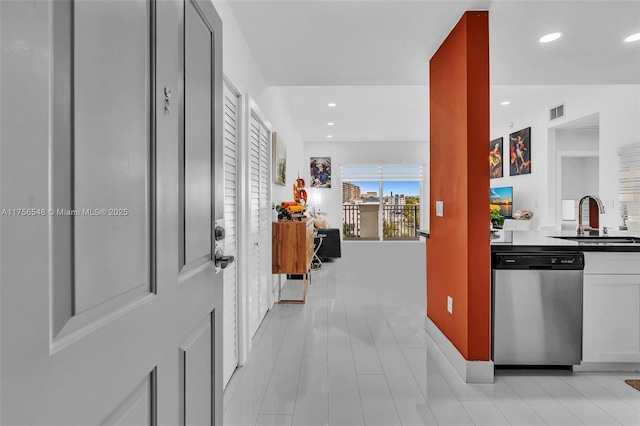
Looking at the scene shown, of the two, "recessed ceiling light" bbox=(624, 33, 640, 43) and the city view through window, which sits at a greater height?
"recessed ceiling light" bbox=(624, 33, 640, 43)

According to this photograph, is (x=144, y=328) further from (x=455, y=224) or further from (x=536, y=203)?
(x=536, y=203)

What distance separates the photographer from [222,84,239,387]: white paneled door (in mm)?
2391

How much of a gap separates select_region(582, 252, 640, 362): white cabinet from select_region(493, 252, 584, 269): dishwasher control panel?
0.34 ft

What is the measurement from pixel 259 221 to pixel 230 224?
0.94 meters

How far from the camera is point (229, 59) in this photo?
2385mm

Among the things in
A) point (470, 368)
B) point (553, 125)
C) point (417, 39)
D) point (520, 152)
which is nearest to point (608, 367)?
Answer: point (470, 368)

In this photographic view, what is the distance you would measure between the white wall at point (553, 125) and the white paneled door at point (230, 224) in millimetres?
4226

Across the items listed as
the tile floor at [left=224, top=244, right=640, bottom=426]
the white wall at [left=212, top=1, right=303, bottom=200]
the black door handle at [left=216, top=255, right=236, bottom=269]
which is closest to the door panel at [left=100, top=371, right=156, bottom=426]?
the black door handle at [left=216, top=255, right=236, bottom=269]

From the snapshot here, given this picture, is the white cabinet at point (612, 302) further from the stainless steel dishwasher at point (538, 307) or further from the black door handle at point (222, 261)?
the black door handle at point (222, 261)

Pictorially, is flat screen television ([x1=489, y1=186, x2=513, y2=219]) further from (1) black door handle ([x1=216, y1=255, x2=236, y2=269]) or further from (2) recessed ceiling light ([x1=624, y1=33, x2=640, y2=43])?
(1) black door handle ([x1=216, y1=255, x2=236, y2=269])

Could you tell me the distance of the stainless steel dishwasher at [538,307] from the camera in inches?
97.8

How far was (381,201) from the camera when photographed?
1002cm

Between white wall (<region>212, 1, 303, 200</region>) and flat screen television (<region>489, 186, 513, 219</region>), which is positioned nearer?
white wall (<region>212, 1, 303, 200</region>)

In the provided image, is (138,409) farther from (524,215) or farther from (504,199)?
(504,199)
